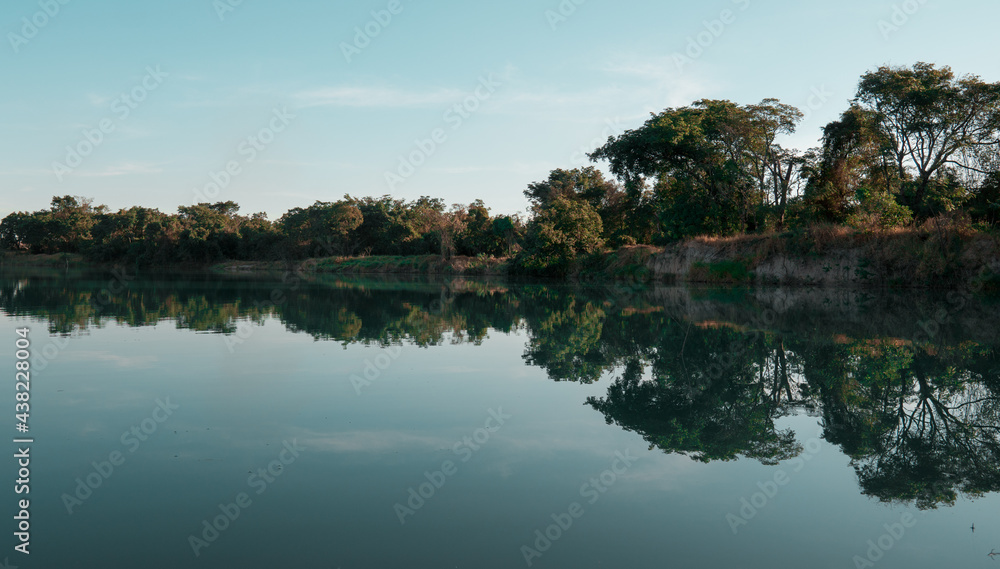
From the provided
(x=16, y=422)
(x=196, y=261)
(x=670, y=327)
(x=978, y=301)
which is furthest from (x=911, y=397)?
(x=196, y=261)

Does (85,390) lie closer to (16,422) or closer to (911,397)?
(16,422)

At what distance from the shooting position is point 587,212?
4297 cm

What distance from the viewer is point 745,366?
29.9 feet

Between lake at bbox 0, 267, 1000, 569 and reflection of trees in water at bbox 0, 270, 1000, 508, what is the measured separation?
47 mm

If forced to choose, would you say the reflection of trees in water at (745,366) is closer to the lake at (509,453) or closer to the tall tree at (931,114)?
the lake at (509,453)

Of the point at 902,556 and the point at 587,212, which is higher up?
the point at 587,212

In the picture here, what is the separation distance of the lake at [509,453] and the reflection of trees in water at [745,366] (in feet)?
0.15

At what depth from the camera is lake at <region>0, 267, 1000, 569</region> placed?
3.60m

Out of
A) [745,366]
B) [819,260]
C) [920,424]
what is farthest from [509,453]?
[819,260]

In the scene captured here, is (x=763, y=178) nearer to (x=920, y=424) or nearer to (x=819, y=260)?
(x=819, y=260)

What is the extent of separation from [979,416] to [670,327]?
306 inches

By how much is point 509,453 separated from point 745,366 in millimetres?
5135

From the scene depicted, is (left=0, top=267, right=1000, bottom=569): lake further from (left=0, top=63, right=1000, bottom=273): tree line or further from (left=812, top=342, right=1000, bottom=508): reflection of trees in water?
(left=0, top=63, right=1000, bottom=273): tree line

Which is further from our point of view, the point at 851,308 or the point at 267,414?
the point at 851,308
